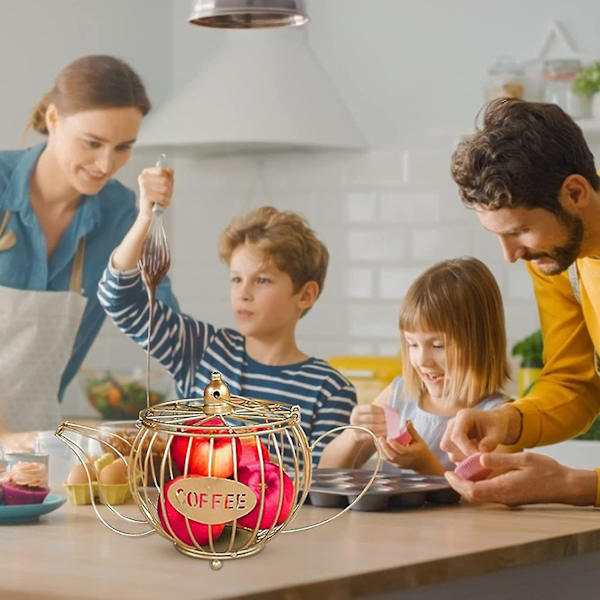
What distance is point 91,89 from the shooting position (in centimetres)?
316

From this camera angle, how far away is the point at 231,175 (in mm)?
4344

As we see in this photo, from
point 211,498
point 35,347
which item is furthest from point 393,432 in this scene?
point 35,347

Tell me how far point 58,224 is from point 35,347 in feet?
1.08

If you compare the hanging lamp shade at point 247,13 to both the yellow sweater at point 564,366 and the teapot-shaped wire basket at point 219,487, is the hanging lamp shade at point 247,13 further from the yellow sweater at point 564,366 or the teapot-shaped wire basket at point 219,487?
the teapot-shaped wire basket at point 219,487

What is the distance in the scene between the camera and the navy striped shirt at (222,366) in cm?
252

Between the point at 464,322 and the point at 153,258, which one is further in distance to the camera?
the point at 153,258

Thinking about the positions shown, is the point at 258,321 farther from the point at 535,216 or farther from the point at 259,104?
the point at 259,104

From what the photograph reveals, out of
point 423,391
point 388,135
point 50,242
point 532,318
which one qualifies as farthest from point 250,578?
point 388,135

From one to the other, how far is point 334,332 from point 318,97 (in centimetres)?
79

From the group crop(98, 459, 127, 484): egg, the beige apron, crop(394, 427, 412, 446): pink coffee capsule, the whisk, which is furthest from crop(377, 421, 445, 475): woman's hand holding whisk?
the beige apron

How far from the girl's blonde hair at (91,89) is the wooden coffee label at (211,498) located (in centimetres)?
196

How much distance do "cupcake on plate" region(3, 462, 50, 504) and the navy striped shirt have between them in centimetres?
→ 80

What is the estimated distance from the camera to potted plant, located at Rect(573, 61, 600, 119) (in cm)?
357

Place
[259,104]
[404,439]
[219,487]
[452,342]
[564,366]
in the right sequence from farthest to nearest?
[259,104] < [452,342] < [564,366] < [404,439] < [219,487]
